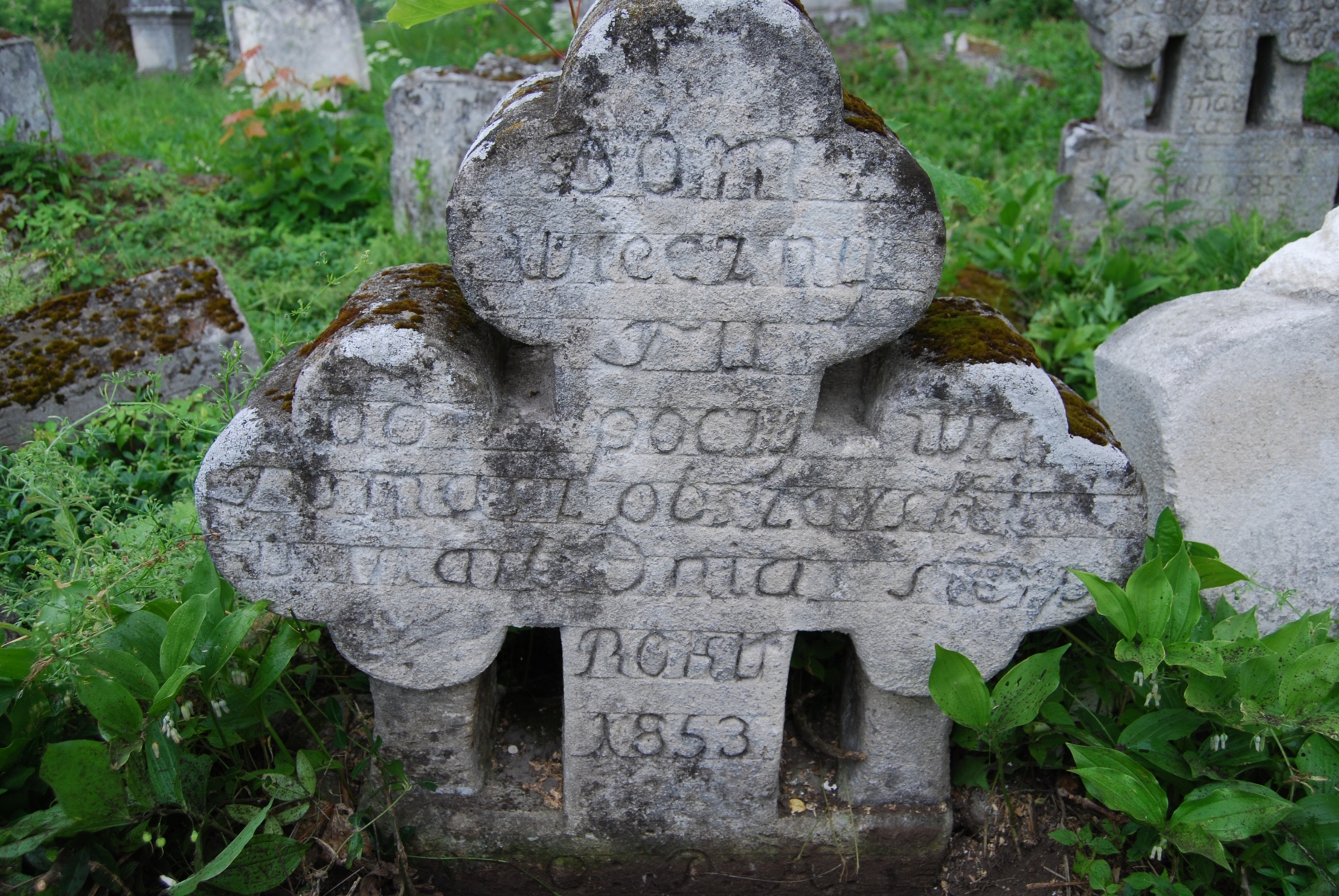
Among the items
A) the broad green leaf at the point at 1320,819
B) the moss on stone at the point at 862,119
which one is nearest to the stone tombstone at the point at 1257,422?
the broad green leaf at the point at 1320,819

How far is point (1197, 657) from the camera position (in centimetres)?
191

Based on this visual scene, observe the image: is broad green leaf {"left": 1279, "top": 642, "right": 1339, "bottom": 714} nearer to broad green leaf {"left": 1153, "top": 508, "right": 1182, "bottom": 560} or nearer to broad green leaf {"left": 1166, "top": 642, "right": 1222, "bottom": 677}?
broad green leaf {"left": 1166, "top": 642, "right": 1222, "bottom": 677}

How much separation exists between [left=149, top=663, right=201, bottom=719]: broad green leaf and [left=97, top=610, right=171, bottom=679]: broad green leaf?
0.45ft

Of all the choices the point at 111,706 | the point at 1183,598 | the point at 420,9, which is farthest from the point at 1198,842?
the point at 420,9

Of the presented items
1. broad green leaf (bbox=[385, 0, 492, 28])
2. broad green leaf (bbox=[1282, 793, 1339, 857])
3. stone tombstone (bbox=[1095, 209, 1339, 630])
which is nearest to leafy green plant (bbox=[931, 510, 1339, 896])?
broad green leaf (bbox=[1282, 793, 1339, 857])

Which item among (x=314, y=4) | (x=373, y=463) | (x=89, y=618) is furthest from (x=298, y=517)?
(x=314, y=4)

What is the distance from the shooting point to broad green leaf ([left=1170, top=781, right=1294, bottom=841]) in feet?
6.12

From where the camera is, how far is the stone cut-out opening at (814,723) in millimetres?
2301

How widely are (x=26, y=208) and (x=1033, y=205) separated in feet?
19.0

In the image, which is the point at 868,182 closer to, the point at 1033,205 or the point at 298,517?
the point at 298,517

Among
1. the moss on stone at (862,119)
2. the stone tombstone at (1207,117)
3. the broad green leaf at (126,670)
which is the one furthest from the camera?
the stone tombstone at (1207,117)

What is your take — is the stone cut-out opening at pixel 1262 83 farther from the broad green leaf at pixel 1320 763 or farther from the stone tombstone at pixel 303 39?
the stone tombstone at pixel 303 39

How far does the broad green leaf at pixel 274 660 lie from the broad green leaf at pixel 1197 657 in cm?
179

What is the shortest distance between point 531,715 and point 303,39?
742cm
